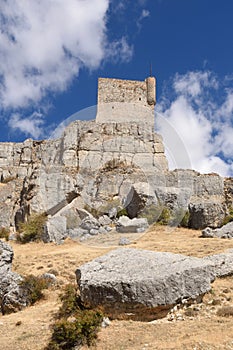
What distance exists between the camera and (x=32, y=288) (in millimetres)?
8586

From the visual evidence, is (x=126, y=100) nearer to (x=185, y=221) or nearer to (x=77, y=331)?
(x=185, y=221)

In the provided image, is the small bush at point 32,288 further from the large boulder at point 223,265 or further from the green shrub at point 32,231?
the green shrub at point 32,231

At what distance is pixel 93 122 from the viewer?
23047 mm

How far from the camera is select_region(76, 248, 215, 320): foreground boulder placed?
644 centimetres

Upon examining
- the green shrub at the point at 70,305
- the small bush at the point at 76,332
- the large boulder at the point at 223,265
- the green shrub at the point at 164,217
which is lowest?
the small bush at the point at 76,332

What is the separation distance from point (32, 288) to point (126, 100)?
21.0 meters

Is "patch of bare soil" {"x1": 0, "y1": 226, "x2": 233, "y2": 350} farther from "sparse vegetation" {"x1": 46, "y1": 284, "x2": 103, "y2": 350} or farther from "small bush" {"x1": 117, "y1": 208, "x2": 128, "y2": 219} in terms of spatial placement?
"small bush" {"x1": 117, "y1": 208, "x2": 128, "y2": 219}

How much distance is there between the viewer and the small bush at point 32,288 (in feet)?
27.6

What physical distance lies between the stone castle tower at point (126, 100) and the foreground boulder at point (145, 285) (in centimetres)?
1914

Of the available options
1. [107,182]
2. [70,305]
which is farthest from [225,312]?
[107,182]

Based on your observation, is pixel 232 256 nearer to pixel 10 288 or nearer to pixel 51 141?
pixel 10 288

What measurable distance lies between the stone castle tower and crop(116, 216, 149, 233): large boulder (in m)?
11.3

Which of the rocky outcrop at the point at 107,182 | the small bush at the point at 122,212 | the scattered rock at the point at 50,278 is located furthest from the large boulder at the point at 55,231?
the scattered rock at the point at 50,278

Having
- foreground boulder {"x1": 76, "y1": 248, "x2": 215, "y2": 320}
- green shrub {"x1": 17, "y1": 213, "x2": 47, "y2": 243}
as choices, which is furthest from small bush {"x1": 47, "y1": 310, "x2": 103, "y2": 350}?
green shrub {"x1": 17, "y1": 213, "x2": 47, "y2": 243}
